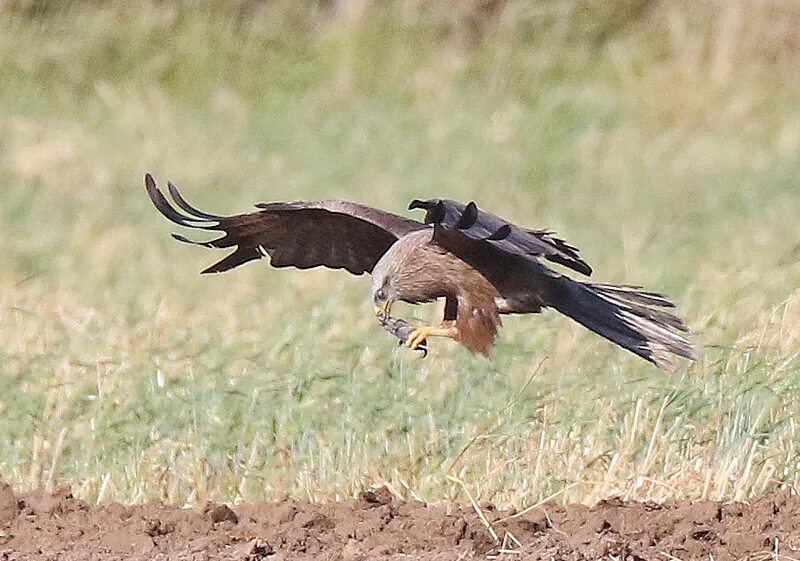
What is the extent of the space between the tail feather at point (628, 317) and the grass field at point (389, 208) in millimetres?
263

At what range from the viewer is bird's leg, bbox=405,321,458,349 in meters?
4.93

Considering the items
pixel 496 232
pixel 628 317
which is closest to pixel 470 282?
pixel 628 317

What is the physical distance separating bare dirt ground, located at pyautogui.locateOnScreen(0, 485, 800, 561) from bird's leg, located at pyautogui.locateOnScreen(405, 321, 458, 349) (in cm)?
46

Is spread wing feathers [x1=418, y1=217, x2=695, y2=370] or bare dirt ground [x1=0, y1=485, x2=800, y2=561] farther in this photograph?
spread wing feathers [x1=418, y1=217, x2=695, y2=370]

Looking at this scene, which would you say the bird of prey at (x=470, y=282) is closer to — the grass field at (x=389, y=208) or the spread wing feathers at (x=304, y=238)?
the spread wing feathers at (x=304, y=238)

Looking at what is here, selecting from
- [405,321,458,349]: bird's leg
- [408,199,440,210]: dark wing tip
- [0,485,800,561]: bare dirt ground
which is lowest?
[0,485,800,561]: bare dirt ground

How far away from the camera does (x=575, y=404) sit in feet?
17.9

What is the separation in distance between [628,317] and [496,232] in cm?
81

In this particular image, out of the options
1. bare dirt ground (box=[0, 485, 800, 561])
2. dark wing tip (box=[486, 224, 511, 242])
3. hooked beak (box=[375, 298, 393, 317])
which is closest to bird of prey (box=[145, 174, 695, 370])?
hooked beak (box=[375, 298, 393, 317])

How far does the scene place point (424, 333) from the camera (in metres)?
4.94

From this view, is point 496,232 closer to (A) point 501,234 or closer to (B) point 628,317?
(A) point 501,234

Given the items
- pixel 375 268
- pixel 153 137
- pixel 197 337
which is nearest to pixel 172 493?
pixel 375 268

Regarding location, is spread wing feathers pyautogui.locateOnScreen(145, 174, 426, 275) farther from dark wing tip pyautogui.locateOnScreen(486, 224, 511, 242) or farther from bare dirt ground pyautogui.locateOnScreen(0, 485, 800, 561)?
bare dirt ground pyautogui.locateOnScreen(0, 485, 800, 561)

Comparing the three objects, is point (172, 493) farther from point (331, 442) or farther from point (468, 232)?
point (468, 232)
